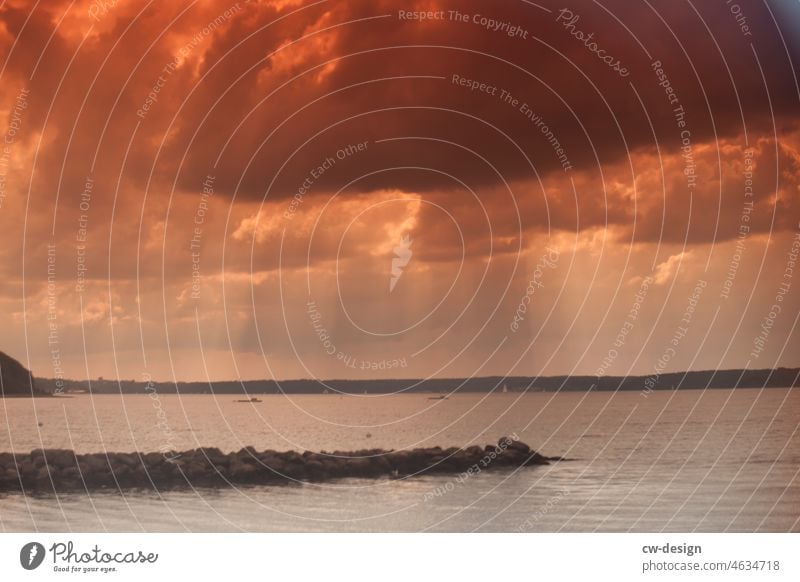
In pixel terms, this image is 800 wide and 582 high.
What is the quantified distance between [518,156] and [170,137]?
12.9 feet

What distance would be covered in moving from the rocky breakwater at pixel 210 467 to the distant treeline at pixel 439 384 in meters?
0.76

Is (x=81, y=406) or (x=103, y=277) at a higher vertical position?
(x=103, y=277)

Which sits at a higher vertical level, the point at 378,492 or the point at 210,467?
the point at 210,467

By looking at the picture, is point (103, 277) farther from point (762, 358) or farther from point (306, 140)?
point (762, 358)

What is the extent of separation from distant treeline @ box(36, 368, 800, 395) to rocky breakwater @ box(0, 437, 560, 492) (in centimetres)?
76

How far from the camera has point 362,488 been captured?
10.7 metres
